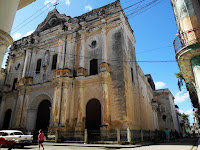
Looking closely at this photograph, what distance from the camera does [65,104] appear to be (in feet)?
47.0

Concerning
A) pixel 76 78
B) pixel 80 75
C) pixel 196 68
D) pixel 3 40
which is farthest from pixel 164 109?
pixel 3 40

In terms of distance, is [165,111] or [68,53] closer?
[68,53]

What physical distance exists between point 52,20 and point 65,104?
40.0 ft

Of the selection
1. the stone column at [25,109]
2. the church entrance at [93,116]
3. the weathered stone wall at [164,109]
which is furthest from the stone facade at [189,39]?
the weathered stone wall at [164,109]

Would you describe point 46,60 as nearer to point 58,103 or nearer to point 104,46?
point 58,103

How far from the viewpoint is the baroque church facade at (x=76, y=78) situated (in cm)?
1349

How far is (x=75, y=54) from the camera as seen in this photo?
1661cm

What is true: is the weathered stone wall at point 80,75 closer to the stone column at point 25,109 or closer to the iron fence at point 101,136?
the stone column at point 25,109

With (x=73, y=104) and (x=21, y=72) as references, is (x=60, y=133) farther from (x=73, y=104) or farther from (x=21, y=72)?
(x=21, y=72)

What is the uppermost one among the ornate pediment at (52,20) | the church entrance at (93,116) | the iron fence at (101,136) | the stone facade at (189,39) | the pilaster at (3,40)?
the ornate pediment at (52,20)

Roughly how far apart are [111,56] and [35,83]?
→ 30.2 ft

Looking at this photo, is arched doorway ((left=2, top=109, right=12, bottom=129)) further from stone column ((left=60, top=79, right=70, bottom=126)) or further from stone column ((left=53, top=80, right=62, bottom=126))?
stone column ((left=60, top=79, right=70, bottom=126))

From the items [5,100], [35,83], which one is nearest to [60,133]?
[35,83]

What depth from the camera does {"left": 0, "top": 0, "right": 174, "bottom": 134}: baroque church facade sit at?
44.3 ft
